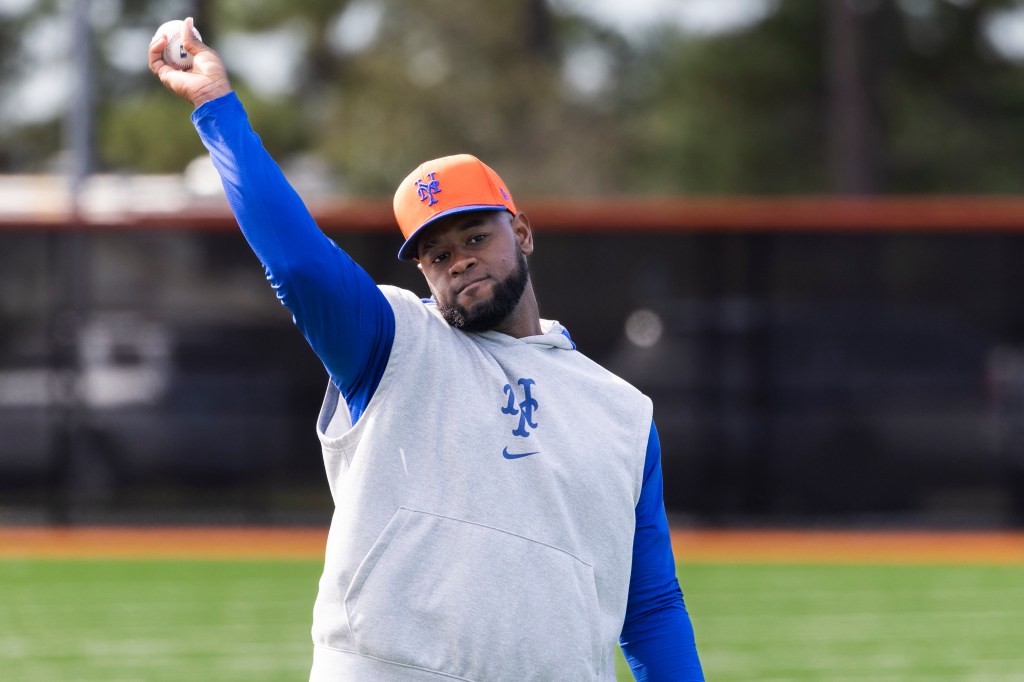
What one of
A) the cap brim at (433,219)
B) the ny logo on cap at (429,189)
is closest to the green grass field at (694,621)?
the cap brim at (433,219)

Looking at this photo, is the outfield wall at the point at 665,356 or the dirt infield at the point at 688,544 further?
the outfield wall at the point at 665,356

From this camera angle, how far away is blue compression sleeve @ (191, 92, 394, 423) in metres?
2.76

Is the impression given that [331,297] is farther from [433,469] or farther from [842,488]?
[842,488]

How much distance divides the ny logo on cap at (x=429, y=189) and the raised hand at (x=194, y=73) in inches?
16.0

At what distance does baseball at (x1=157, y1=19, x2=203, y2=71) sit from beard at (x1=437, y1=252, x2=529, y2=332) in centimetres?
66

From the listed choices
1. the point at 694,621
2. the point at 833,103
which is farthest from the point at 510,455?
the point at 833,103

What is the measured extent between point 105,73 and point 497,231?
2876cm

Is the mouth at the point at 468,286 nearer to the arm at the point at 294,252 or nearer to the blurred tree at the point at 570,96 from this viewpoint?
the arm at the point at 294,252

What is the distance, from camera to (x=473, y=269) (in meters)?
3.03

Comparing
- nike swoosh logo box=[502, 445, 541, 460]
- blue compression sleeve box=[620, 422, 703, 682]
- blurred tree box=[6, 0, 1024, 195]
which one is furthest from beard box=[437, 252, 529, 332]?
blurred tree box=[6, 0, 1024, 195]

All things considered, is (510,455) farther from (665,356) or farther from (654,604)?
(665,356)

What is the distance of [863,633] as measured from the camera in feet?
27.3

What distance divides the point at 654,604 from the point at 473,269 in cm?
79

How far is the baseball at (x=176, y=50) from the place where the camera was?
2977mm
